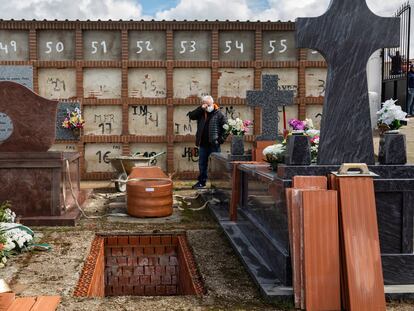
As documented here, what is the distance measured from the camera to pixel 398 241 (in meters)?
4.09

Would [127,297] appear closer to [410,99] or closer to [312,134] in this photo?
[312,134]

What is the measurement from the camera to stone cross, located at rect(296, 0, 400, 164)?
4.29 metres

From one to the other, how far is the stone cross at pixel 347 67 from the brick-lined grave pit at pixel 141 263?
1885 millimetres

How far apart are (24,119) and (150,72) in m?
4.51

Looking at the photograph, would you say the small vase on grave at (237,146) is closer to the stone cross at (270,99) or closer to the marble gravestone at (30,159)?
the stone cross at (270,99)

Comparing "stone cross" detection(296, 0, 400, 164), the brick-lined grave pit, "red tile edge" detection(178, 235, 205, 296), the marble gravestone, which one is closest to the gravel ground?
"red tile edge" detection(178, 235, 205, 296)

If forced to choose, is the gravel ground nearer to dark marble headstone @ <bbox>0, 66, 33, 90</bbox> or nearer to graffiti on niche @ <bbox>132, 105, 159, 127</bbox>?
graffiti on niche @ <bbox>132, 105, 159, 127</bbox>

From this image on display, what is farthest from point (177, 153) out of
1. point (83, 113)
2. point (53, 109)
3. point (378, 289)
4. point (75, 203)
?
point (378, 289)

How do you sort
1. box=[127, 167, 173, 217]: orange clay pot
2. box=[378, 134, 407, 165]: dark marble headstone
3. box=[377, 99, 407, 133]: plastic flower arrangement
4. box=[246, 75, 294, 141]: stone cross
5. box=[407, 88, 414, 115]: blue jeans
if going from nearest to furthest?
box=[378, 134, 407, 165]: dark marble headstone < box=[377, 99, 407, 133]: plastic flower arrangement < box=[127, 167, 173, 217]: orange clay pot < box=[246, 75, 294, 141]: stone cross < box=[407, 88, 414, 115]: blue jeans

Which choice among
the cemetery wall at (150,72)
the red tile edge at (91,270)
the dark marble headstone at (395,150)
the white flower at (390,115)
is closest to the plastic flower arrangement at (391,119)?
the white flower at (390,115)

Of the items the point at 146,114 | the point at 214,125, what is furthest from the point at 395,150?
the point at 146,114

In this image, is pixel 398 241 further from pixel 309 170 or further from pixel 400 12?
pixel 400 12

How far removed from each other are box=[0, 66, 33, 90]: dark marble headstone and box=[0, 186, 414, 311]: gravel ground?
15.9 ft

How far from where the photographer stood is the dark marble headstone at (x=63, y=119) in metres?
10.5
